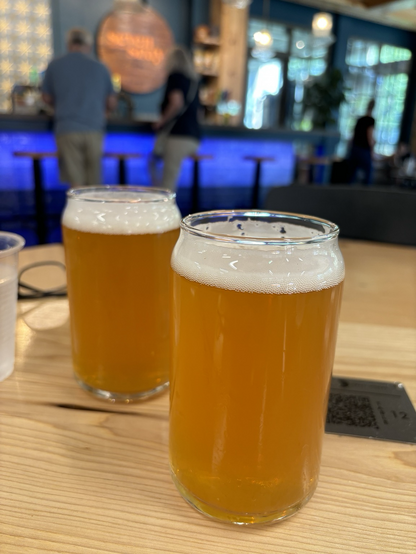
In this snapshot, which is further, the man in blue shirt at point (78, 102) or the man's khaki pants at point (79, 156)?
the man's khaki pants at point (79, 156)

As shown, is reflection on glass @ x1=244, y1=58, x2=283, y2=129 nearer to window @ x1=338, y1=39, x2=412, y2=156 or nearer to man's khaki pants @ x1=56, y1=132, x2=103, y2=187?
window @ x1=338, y1=39, x2=412, y2=156

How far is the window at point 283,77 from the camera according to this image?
7887mm

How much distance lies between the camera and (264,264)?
0.37 m

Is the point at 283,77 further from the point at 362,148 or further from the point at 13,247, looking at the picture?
the point at 13,247

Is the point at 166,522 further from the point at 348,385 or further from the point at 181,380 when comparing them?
the point at 348,385

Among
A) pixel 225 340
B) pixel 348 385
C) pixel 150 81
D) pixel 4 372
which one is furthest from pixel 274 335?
pixel 150 81

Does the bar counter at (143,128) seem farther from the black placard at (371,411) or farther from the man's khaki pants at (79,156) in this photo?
the black placard at (371,411)

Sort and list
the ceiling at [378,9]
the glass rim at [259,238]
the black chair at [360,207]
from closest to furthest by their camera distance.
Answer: the glass rim at [259,238] < the black chair at [360,207] < the ceiling at [378,9]

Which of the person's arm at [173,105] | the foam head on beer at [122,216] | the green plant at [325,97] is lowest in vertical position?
the foam head on beer at [122,216]

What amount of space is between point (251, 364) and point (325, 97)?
26.0 feet

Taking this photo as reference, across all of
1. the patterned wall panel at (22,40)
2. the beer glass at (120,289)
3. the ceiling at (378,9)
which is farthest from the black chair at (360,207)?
the ceiling at (378,9)

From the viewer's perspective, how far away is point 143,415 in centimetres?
57

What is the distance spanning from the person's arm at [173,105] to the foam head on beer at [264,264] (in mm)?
3401

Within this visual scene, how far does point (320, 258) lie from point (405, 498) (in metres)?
0.27
